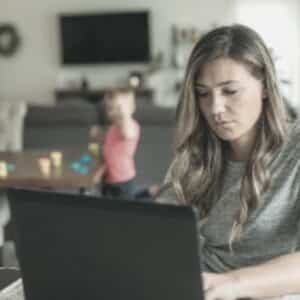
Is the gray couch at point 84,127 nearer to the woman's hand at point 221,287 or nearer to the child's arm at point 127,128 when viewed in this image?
the child's arm at point 127,128

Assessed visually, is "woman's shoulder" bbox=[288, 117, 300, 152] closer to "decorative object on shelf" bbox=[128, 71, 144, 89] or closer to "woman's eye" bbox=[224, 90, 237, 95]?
"woman's eye" bbox=[224, 90, 237, 95]

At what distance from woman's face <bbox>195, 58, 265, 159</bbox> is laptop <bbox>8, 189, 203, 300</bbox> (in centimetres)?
43

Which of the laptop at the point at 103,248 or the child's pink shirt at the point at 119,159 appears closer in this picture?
the laptop at the point at 103,248

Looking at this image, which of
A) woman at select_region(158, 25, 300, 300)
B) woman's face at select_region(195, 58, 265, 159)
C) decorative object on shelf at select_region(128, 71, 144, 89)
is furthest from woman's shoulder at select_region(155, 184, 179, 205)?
decorative object on shelf at select_region(128, 71, 144, 89)

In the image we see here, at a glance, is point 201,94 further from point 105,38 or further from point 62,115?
point 105,38

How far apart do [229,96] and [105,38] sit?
19.0 feet

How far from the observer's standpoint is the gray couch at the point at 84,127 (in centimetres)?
404

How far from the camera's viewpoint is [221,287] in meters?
0.83

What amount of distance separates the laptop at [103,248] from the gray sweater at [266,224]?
35cm

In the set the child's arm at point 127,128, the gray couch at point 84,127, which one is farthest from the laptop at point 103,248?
the gray couch at point 84,127

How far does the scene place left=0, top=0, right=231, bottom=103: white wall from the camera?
6.58 meters

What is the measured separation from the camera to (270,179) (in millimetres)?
1058

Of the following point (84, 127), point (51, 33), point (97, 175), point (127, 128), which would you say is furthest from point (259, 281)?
point (51, 33)

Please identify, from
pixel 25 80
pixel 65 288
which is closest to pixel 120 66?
pixel 25 80
